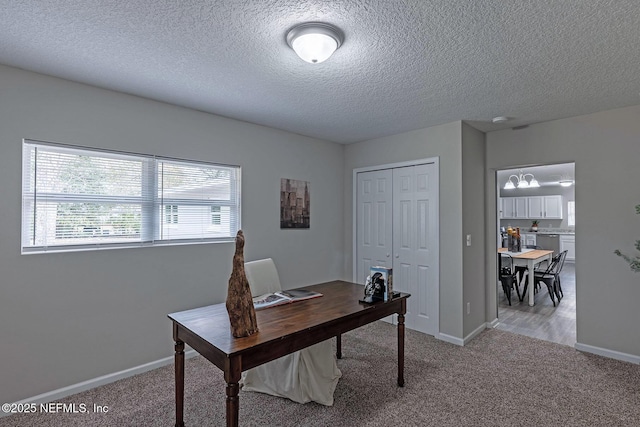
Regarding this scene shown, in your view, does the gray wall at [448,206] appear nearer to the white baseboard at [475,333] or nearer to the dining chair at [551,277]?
the white baseboard at [475,333]

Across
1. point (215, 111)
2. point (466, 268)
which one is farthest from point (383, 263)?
point (215, 111)

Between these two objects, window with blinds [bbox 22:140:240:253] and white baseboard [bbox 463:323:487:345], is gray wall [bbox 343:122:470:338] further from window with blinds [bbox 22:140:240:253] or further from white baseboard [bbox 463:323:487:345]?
window with blinds [bbox 22:140:240:253]

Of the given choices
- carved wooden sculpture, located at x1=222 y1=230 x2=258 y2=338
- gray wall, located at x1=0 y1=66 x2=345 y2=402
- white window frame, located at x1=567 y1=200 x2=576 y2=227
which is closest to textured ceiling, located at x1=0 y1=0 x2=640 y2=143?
gray wall, located at x1=0 y1=66 x2=345 y2=402

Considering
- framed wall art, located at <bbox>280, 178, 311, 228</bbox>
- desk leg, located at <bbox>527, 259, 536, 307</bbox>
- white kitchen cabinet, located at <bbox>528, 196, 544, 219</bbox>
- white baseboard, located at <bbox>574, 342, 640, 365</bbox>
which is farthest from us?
white kitchen cabinet, located at <bbox>528, 196, 544, 219</bbox>

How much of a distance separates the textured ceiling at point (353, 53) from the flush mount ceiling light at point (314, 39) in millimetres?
45

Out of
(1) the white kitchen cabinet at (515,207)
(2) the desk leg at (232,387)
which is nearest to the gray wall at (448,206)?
(2) the desk leg at (232,387)

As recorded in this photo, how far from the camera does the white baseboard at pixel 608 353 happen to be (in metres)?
2.92

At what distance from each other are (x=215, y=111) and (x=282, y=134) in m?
0.91

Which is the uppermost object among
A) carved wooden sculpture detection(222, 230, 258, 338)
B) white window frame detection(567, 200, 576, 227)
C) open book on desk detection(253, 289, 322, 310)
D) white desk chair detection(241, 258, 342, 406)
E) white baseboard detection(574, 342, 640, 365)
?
white window frame detection(567, 200, 576, 227)

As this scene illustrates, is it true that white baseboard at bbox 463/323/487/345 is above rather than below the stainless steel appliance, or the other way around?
below

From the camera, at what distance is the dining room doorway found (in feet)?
12.9

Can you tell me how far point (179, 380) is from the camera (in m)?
1.95

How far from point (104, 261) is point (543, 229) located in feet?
35.5

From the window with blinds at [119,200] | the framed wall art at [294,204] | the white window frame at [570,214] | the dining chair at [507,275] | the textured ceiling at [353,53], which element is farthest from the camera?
the white window frame at [570,214]
